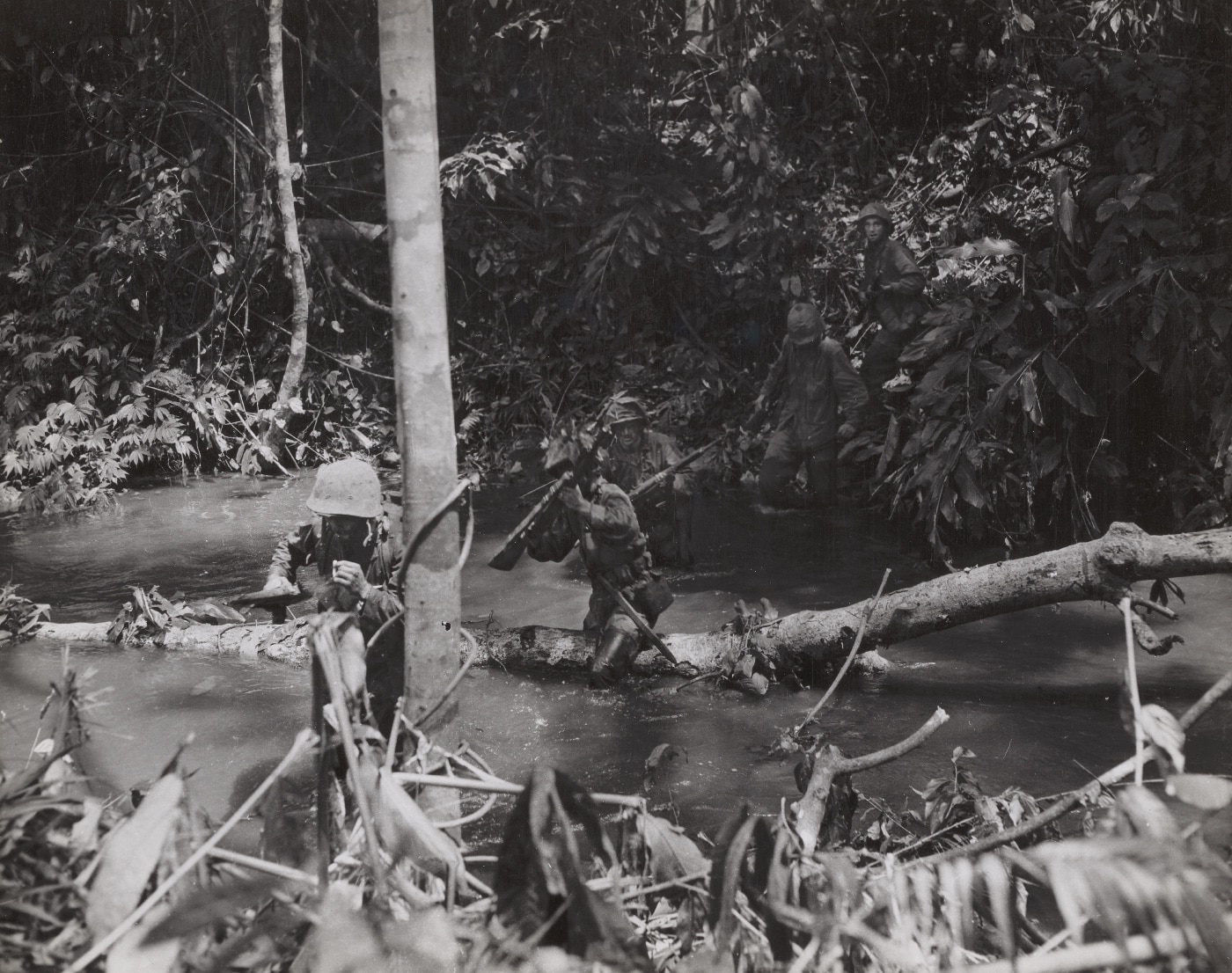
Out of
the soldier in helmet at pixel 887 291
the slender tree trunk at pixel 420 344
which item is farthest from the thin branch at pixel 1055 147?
the slender tree trunk at pixel 420 344

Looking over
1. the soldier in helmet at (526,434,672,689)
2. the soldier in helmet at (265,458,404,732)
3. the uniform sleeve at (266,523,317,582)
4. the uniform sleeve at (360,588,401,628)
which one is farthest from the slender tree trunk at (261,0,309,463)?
the uniform sleeve at (360,588,401,628)

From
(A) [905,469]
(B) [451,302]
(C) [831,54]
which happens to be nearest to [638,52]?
(C) [831,54]

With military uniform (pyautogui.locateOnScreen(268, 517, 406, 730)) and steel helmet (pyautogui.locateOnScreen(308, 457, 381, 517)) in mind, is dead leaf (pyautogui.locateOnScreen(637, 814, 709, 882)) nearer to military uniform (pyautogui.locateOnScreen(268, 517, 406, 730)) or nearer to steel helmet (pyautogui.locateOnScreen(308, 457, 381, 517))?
military uniform (pyautogui.locateOnScreen(268, 517, 406, 730))

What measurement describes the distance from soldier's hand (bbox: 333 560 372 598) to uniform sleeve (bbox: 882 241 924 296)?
6.69 meters

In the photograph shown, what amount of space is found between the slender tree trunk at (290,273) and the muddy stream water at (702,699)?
163 inches

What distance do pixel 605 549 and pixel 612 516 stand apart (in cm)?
24

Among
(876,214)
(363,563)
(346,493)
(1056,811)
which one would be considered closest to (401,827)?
(1056,811)

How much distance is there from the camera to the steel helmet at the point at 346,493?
4.39m

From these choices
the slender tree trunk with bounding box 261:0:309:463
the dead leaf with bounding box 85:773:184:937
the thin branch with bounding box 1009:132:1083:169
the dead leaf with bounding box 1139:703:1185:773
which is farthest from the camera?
the slender tree trunk with bounding box 261:0:309:463

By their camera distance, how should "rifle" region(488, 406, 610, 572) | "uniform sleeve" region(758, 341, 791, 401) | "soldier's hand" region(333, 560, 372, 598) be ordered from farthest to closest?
"uniform sleeve" region(758, 341, 791, 401), "rifle" region(488, 406, 610, 572), "soldier's hand" region(333, 560, 372, 598)

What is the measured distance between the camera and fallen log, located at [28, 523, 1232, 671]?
17.3ft

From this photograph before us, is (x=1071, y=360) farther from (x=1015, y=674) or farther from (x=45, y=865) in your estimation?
(x=45, y=865)

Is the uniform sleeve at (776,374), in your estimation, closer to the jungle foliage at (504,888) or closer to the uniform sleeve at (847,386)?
the uniform sleeve at (847,386)

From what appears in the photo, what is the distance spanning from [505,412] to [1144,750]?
12.2 meters
